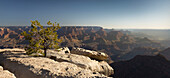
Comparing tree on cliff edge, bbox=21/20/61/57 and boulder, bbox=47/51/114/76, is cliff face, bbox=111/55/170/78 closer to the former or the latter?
boulder, bbox=47/51/114/76

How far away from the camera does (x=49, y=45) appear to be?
1702 cm

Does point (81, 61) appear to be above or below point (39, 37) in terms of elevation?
below

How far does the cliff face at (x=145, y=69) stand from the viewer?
7856cm

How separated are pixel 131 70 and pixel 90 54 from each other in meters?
74.6

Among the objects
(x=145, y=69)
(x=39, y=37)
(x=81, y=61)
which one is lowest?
(x=145, y=69)

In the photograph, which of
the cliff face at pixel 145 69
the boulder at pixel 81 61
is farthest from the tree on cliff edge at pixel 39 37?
the cliff face at pixel 145 69

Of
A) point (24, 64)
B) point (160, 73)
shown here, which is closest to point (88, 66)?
point (24, 64)

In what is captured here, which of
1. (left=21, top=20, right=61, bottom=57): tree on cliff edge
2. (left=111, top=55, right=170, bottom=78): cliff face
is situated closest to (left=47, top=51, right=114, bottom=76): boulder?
(left=21, top=20, right=61, bottom=57): tree on cliff edge

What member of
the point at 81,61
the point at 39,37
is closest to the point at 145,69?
the point at 81,61

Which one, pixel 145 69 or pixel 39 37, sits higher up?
pixel 39 37

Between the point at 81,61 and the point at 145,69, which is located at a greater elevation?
the point at 81,61

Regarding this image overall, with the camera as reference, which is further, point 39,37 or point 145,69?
point 145,69

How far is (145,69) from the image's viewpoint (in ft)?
282

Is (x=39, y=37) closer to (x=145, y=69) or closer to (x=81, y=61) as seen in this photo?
(x=81, y=61)
